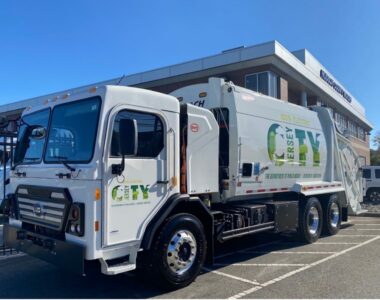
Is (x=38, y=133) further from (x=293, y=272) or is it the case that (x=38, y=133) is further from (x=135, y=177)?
(x=293, y=272)

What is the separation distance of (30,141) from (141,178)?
2.02 m

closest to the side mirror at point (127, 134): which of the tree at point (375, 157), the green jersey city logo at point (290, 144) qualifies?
the green jersey city logo at point (290, 144)

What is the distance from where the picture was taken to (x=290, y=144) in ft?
29.3

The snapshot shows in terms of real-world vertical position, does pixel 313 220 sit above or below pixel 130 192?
below

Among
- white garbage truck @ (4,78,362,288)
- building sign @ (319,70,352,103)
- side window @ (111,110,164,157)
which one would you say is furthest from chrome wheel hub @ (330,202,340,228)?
building sign @ (319,70,352,103)

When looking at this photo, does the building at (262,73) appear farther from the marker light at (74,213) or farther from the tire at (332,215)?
the marker light at (74,213)

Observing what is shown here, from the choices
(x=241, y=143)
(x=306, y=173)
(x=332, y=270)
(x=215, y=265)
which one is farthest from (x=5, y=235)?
(x=306, y=173)

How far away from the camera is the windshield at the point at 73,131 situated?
4922 millimetres

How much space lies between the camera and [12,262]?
7168 mm

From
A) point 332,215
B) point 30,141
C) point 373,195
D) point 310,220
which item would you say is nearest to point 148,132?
point 30,141

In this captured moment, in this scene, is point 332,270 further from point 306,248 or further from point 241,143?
point 241,143

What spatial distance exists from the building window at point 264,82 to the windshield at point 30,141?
14844 mm

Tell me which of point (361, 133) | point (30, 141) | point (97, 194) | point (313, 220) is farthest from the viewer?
point (361, 133)

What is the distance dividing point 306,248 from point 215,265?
2611mm
